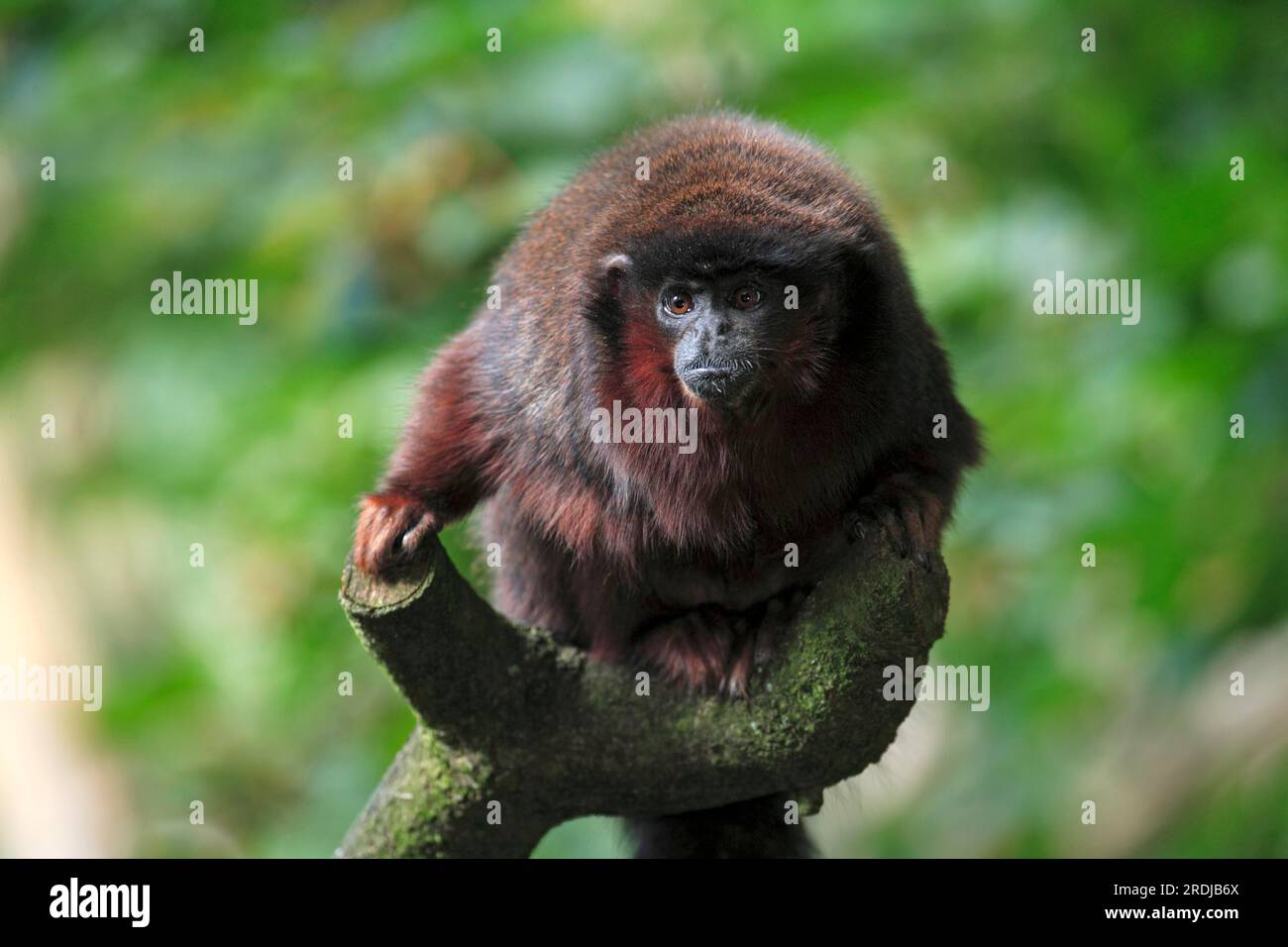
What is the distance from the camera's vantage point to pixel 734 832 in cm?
369

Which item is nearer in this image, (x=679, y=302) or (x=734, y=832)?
(x=679, y=302)

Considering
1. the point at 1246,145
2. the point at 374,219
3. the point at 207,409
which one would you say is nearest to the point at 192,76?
the point at 374,219

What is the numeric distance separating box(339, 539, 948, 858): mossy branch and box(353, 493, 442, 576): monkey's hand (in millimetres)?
37

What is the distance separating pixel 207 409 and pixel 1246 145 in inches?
155

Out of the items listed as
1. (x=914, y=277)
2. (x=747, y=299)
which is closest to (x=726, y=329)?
(x=747, y=299)

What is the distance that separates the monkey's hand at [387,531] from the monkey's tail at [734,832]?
1.04 meters

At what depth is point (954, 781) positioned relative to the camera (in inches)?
237

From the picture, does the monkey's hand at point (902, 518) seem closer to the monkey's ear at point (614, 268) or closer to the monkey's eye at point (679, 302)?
the monkey's eye at point (679, 302)

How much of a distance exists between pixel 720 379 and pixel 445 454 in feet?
2.57

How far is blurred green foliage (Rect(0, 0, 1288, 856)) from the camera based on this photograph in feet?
15.8
